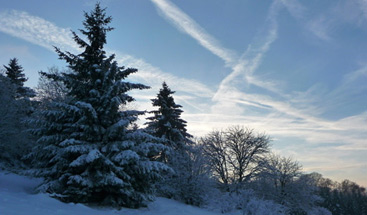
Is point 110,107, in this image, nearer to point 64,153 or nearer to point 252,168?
point 64,153

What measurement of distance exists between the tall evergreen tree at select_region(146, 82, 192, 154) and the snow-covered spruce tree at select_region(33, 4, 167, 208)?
11473mm

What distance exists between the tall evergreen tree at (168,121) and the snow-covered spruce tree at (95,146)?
1147 cm

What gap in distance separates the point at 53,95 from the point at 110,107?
56.7ft

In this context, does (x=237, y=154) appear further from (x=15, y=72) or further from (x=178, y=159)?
(x=15, y=72)

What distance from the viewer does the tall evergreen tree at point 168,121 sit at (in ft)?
78.3

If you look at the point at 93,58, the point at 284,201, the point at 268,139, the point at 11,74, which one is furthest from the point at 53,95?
the point at 284,201

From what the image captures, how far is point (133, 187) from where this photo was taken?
11.3 meters

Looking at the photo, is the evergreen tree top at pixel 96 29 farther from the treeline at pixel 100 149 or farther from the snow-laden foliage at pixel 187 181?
the snow-laden foliage at pixel 187 181

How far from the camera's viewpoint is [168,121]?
2466 cm

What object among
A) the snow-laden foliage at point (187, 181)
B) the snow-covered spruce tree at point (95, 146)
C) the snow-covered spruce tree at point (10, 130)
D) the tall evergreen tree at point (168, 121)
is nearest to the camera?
the snow-covered spruce tree at point (95, 146)

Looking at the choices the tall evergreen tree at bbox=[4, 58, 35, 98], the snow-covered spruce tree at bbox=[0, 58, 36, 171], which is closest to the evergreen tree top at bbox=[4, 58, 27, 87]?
the tall evergreen tree at bbox=[4, 58, 35, 98]

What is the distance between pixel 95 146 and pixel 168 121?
14403mm

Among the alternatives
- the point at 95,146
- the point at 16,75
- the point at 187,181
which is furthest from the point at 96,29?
the point at 16,75

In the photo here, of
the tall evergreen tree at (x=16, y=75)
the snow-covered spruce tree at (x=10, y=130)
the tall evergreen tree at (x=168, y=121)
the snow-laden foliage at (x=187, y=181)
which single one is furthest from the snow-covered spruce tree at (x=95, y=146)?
the tall evergreen tree at (x=16, y=75)
